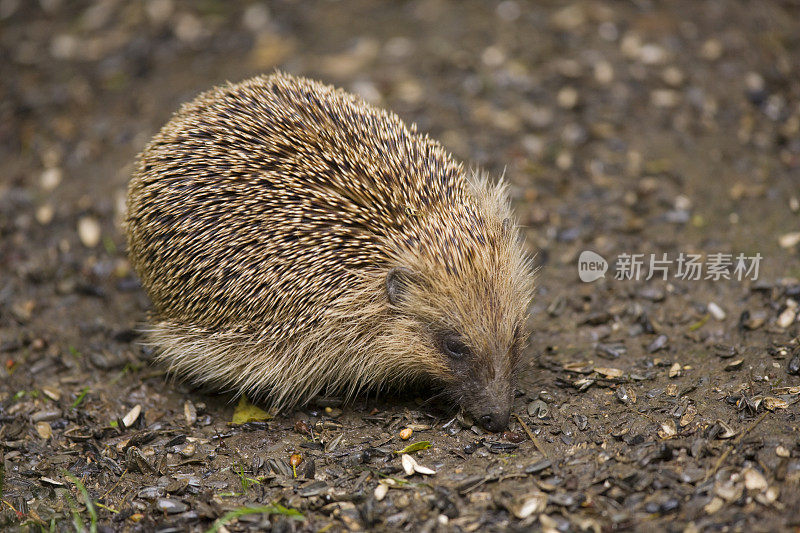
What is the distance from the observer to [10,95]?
12.3 m

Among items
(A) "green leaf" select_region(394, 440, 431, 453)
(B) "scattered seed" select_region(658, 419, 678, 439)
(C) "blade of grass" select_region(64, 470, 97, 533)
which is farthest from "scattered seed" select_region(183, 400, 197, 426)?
(B) "scattered seed" select_region(658, 419, 678, 439)

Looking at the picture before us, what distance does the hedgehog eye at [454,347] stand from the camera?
6.72 meters

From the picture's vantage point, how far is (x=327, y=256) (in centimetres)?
689

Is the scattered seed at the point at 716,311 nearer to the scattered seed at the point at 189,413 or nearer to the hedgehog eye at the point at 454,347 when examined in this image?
the hedgehog eye at the point at 454,347

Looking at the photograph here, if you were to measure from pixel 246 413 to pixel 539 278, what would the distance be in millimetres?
3773

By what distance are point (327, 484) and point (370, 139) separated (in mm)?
3211

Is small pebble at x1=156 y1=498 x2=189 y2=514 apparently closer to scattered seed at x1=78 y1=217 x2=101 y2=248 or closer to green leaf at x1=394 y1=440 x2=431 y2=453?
green leaf at x1=394 y1=440 x2=431 y2=453

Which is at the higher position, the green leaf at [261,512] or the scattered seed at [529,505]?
the green leaf at [261,512]

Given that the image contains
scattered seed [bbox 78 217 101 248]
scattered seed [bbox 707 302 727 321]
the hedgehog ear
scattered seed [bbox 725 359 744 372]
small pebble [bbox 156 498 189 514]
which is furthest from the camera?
scattered seed [bbox 78 217 101 248]

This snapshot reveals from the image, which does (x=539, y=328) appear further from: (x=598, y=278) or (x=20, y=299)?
(x=20, y=299)

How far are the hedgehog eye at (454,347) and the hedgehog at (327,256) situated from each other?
0.01m

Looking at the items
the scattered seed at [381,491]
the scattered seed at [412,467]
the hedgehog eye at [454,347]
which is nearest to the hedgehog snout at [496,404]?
the hedgehog eye at [454,347]

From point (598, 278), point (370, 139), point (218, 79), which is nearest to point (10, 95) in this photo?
point (218, 79)

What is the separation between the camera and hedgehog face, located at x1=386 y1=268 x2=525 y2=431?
21.7ft
